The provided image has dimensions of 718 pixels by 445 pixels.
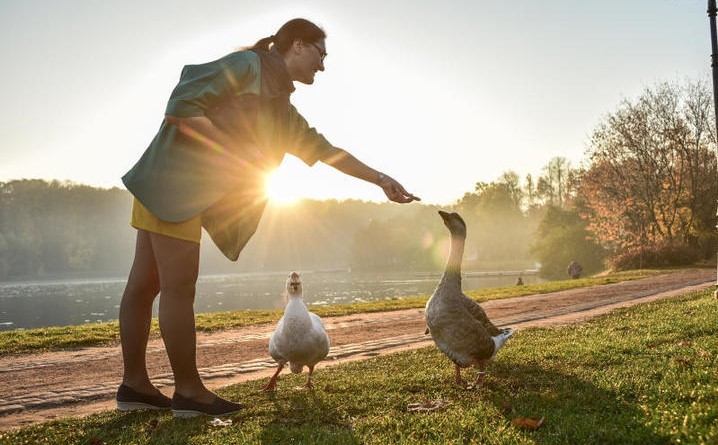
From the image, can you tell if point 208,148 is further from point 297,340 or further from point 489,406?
point 489,406

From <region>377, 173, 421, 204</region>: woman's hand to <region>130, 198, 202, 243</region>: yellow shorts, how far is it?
171cm

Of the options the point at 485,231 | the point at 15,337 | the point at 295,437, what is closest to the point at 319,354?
the point at 295,437

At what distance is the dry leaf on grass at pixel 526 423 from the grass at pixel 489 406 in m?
0.05

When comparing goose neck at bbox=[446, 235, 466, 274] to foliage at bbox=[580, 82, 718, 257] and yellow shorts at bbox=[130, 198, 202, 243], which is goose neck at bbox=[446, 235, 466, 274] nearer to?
yellow shorts at bbox=[130, 198, 202, 243]

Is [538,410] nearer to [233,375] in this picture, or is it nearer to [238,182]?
[238,182]

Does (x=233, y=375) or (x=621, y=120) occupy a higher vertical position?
(x=621, y=120)

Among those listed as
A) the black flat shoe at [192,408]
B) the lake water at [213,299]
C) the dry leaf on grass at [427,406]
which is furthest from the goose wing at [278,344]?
the lake water at [213,299]

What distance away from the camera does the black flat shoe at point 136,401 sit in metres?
4.69

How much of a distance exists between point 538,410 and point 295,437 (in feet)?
6.33

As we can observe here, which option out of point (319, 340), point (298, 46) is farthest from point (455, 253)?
point (298, 46)

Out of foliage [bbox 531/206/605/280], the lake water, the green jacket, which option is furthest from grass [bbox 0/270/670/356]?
foliage [bbox 531/206/605/280]

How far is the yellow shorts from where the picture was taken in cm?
400

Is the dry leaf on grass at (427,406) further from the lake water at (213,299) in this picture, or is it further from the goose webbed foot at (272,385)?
the lake water at (213,299)

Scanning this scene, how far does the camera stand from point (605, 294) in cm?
1897
